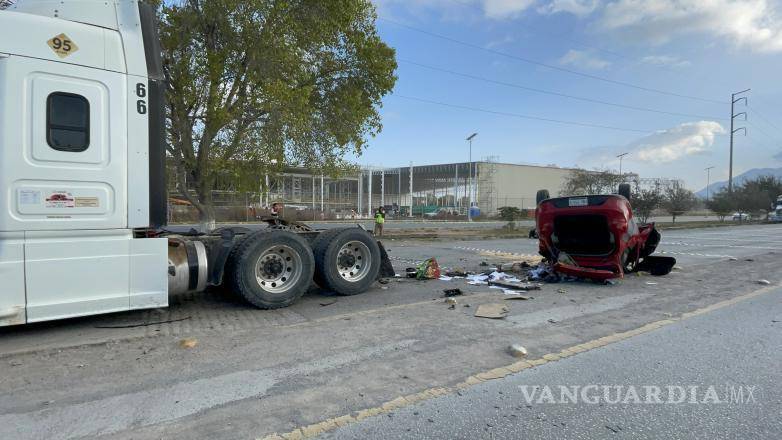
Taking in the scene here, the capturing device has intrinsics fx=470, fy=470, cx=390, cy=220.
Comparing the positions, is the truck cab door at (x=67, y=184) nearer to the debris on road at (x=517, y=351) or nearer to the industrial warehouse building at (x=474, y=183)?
the debris on road at (x=517, y=351)

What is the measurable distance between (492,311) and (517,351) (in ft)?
5.10

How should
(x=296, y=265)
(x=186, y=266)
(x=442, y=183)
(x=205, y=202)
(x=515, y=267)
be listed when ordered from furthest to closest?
1. (x=442, y=183)
2. (x=205, y=202)
3. (x=515, y=267)
4. (x=296, y=265)
5. (x=186, y=266)

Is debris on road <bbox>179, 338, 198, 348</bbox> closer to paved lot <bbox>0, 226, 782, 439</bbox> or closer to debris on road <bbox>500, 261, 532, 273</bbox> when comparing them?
paved lot <bbox>0, 226, 782, 439</bbox>

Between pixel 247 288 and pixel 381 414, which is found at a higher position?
pixel 247 288

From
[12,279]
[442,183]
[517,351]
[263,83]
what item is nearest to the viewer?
[12,279]

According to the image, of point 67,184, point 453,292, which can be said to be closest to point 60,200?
point 67,184

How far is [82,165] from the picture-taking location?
179 inches

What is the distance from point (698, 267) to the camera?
35.7 feet

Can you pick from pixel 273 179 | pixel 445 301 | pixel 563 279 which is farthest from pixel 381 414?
pixel 273 179

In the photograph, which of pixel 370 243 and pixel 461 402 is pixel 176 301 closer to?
pixel 370 243

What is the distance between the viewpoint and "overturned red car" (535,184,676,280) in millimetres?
8008

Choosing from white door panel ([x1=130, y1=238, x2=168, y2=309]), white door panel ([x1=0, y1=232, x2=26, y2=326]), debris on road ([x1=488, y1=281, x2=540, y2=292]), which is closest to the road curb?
debris on road ([x1=488, y1=281, x2=540, y2=292])

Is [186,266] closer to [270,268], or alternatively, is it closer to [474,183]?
[270,268]

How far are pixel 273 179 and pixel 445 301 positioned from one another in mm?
8956
